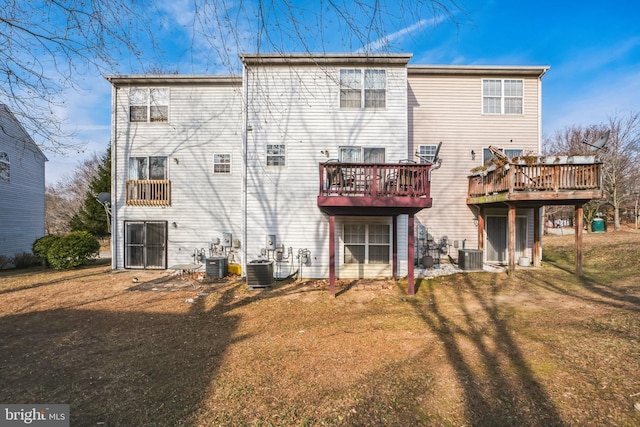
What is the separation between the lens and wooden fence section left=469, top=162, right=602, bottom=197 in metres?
8.66

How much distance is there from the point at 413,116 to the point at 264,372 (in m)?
10.8

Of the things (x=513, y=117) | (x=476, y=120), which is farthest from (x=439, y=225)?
(x=513, y=117)

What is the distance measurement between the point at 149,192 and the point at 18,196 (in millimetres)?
9076

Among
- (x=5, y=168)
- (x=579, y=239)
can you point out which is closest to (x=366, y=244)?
(x=579, y=239)

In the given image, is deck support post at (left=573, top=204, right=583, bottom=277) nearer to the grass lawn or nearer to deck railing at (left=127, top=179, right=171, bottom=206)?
the grass lawn

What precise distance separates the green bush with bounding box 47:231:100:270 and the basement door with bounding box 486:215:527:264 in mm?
17198

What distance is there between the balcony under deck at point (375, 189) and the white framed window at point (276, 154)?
2.46m

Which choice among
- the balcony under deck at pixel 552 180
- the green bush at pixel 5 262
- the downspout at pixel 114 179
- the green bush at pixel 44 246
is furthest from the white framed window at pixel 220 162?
the green bush at pixel 5 262

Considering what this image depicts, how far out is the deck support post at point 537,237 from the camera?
10867 millimetres

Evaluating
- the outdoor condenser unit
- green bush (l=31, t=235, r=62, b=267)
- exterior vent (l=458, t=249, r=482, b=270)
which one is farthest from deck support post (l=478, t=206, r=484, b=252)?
green bush (l=31, t=235, r=62, b=267)

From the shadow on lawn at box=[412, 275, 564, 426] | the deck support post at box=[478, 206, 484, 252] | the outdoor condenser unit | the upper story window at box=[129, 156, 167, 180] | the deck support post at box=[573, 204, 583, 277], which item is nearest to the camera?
the shadow on lawn at box=[412, 275, 564, 426]

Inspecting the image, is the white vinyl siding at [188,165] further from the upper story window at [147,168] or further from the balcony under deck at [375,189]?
the balcony under deck at [375,189]

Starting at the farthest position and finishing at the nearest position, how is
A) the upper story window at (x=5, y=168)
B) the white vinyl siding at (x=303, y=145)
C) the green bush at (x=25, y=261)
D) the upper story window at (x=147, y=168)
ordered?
the upper story window at (x=5, y=168)
the green bush at (x=25, y=261)
the upper story window at (x=147, y=168)
the white vinyl siding at (x=303, y=145)

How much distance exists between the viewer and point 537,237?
1105 centimetres
